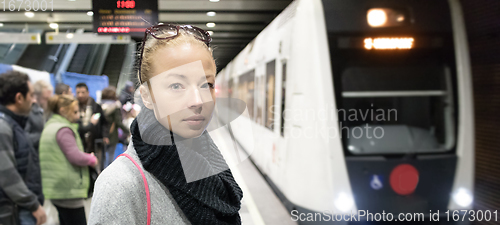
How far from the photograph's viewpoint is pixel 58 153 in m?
2.50

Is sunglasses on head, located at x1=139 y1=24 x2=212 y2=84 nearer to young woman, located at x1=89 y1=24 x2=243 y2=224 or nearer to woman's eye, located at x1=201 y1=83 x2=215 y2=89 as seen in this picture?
young woman, located at x1=89 y1=24 x2=243 y2=224

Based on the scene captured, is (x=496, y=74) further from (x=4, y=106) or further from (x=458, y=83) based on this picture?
(x=4, y=106)

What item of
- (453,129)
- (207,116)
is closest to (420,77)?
(453,129)

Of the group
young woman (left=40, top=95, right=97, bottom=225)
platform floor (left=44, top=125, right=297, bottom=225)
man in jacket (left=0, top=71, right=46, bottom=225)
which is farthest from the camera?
platform floor (left=44, top=125, right=297, bottom=225)

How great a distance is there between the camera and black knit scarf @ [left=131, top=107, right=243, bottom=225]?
0.92m

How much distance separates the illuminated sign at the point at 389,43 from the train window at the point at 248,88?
282 centimetres

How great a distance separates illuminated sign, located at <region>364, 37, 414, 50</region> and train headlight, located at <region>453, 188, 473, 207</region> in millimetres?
1487

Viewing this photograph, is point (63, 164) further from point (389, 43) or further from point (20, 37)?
point (20, 37)

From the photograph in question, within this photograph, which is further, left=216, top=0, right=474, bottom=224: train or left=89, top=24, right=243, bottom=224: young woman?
left=216, top=0, right=474, bottom=224: train

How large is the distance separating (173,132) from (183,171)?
0.11 meters

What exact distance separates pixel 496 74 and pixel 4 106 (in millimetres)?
4990

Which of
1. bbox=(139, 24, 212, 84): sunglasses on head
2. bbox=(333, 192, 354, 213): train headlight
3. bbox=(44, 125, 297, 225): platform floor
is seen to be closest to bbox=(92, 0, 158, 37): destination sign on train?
bbox=(44, 125, 297, 225): platform floor

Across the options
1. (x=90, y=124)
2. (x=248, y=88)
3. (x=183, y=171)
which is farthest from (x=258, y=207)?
(x=183, y=171)

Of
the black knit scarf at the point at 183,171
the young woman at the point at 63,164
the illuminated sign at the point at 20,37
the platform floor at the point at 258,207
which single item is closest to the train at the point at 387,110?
the platform floor at the point at 258,207
